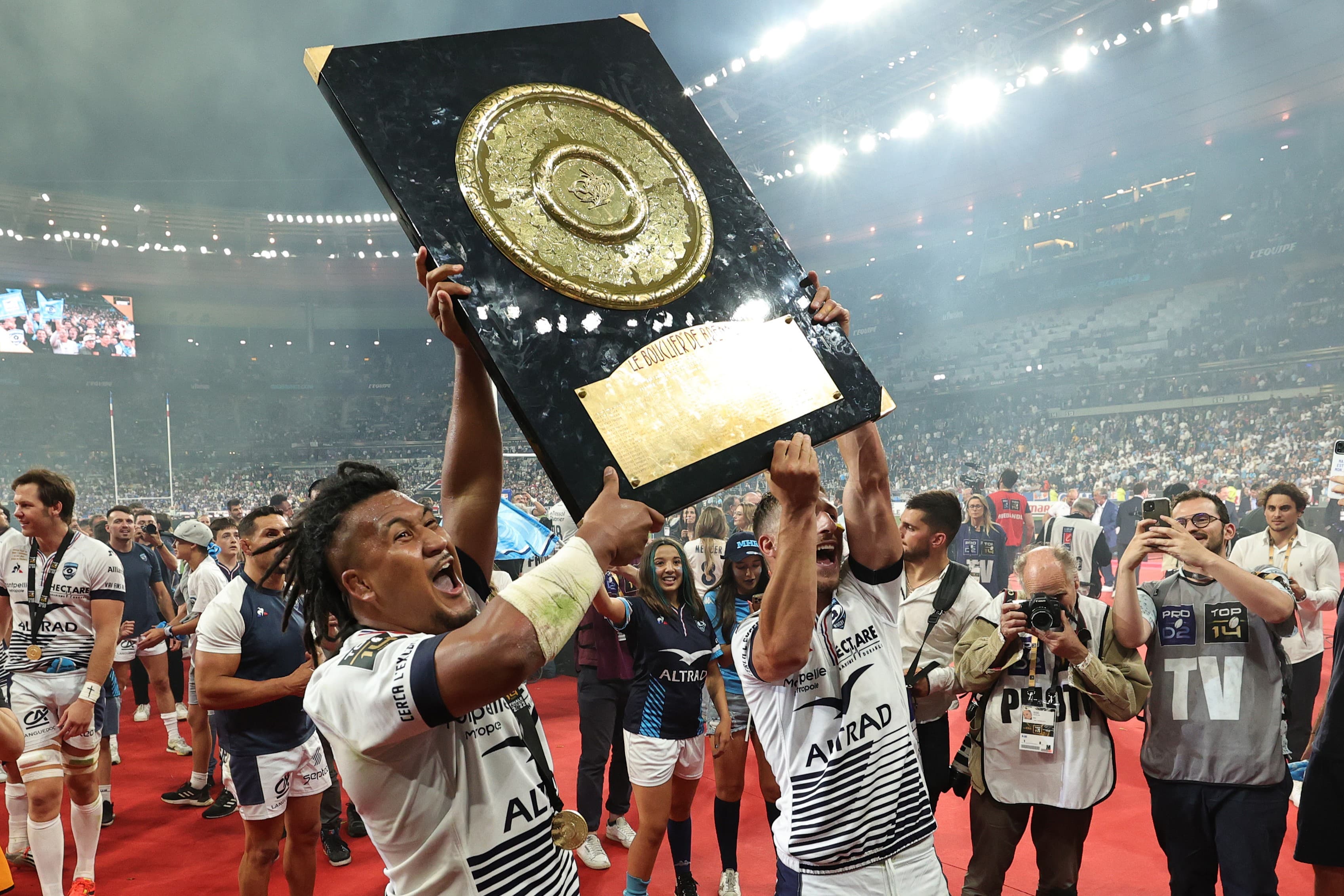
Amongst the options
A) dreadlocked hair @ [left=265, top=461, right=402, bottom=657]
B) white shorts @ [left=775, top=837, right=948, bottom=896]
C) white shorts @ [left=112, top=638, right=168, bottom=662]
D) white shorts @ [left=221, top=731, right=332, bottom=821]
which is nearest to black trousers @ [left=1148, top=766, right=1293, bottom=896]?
white shorts @ [left=775, top=837, right=948, bottom=896]

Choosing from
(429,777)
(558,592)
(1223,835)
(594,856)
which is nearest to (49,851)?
(594,856)

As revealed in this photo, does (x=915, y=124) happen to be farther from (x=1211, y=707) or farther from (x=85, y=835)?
(x=85, y=835)

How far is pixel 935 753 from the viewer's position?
338 cm

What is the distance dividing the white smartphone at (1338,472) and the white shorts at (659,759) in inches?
112

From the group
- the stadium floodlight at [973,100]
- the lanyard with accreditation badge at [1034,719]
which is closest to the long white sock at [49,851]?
the lanyard with accreditation badge at [1034,719]

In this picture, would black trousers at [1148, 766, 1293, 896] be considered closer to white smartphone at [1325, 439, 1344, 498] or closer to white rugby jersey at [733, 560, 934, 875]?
white smartphone at [1325, 439, 1344, 498]

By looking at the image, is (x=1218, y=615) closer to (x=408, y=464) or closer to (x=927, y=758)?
(x=927, y=758)

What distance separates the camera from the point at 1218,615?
3080 millimetres

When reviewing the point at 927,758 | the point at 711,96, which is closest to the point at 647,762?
the point at 927,758

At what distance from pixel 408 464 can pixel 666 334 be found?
30.8 metres

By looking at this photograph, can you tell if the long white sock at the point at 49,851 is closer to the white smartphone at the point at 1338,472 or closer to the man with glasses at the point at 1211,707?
the man with glasses at the point at 1211,707

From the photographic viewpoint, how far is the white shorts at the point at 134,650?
6172mm

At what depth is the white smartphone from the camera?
8.86ft

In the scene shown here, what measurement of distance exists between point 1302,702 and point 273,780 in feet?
18.8
